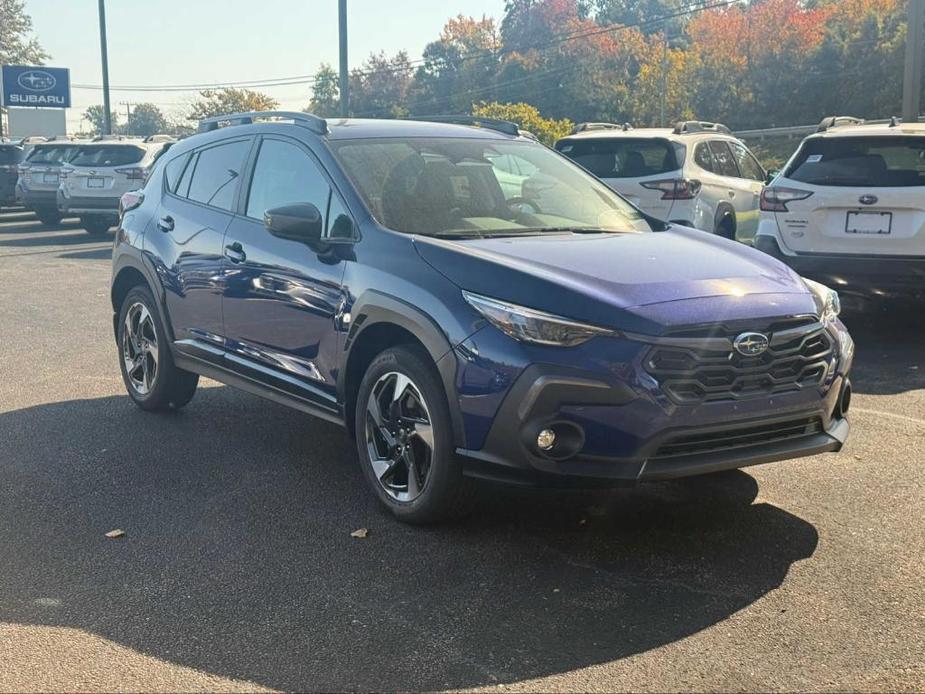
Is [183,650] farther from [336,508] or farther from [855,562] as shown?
[855,562]

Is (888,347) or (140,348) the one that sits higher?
(140,348)

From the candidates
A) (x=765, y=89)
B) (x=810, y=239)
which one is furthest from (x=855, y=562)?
(x=765, y=89)

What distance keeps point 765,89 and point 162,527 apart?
66.2 m

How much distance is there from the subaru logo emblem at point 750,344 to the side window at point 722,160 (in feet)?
29.8

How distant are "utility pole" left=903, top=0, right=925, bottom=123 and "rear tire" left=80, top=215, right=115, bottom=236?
46.9ft

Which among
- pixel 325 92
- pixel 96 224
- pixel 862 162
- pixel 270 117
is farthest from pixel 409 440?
pixel 325 92

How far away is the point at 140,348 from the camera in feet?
23.7

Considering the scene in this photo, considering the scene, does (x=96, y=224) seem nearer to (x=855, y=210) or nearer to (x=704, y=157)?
(x=704, y=157)

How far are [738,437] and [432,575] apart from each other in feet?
4.24

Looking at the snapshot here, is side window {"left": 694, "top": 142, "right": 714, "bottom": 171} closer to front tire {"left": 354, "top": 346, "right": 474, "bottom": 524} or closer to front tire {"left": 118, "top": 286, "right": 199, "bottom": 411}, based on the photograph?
front tire {"left": 118, "top": 286, "right": 199, "bottom": 411}

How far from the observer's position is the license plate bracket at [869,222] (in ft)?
28.5

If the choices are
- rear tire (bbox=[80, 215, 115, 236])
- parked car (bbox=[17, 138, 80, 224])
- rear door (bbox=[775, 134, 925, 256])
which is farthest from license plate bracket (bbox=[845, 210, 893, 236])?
parked car (bbox=[17, 138, 80, 224])

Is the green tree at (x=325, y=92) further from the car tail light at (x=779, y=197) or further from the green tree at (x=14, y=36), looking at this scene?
the car tail light at (x=779, y=197)

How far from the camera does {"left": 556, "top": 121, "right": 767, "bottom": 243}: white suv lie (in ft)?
40.0
